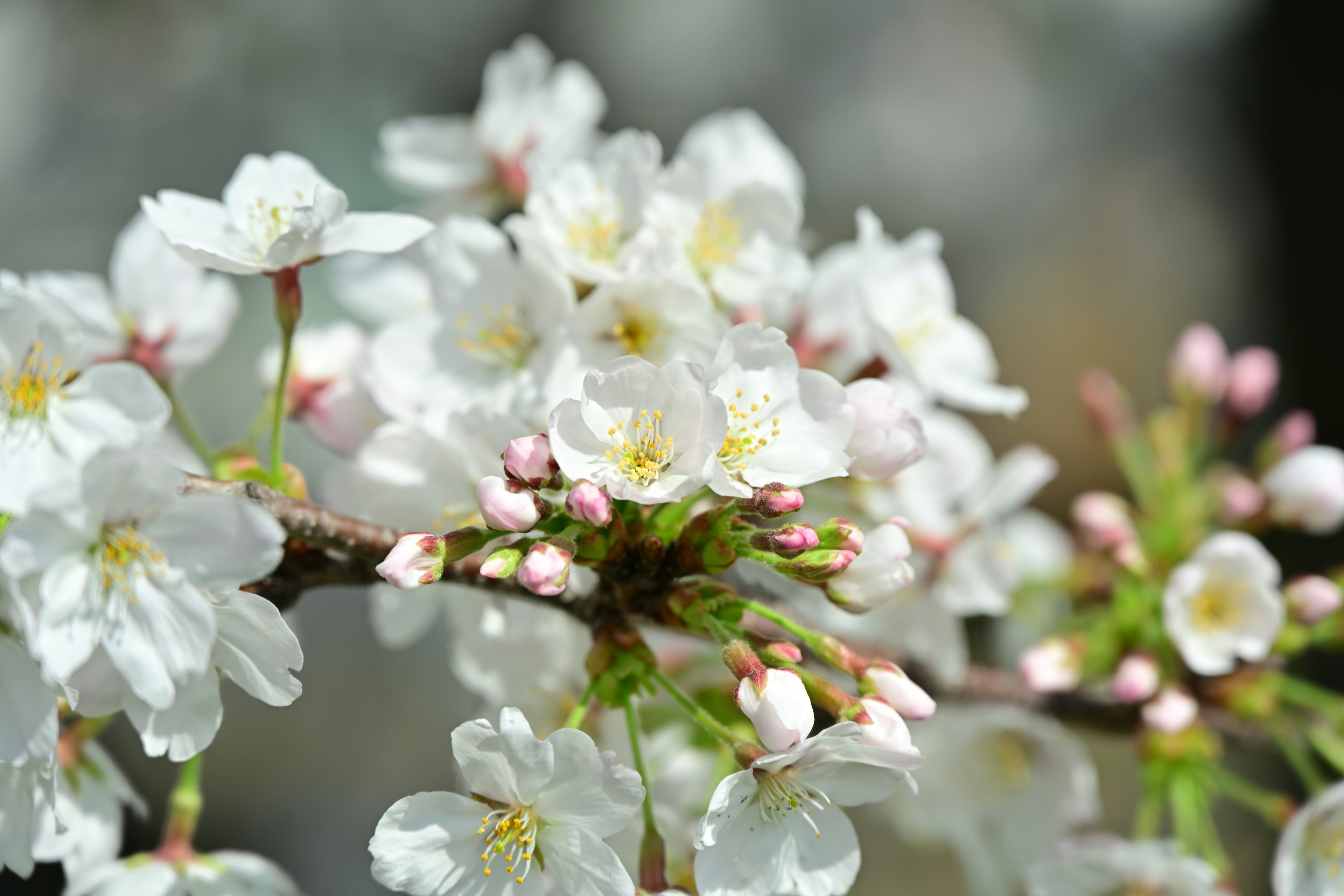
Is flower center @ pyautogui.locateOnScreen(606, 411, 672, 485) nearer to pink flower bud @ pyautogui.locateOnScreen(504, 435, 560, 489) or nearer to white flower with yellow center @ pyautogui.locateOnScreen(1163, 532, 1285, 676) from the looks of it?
pink flower bud @ pyautogui.locateOnScreen(504, 435, 560, 489)

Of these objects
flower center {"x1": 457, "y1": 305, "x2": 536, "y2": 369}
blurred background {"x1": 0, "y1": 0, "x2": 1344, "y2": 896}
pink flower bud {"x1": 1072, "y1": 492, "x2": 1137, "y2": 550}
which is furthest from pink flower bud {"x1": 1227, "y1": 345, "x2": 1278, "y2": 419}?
blurred background {"x1": 0, "y1": 0, "x2": 1344, "y2": 896}

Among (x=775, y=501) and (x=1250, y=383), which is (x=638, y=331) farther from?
(x=1250, y=383)

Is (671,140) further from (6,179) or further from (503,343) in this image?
(503,343)

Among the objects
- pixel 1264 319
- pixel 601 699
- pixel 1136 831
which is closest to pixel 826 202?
pixel 1264 319

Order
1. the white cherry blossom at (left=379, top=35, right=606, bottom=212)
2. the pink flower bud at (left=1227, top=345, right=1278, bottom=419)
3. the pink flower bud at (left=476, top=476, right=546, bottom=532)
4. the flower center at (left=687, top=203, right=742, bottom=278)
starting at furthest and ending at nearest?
1. the pink flower bud at (left=1227, top=345, right=1278, bottom=419)
2. the white cherry blossom at (left=379, top=35, right=606, bottom=212)
3. the flower center at (left=687, top=203, right=742, bottom=278)
4. the pink flower bud at (left=476, top=476, right=546, bottom=532)

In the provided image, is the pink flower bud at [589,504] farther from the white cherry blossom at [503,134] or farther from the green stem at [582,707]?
the white cherry blossom at [503,134]

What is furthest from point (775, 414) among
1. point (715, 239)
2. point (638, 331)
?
point (715, 239)

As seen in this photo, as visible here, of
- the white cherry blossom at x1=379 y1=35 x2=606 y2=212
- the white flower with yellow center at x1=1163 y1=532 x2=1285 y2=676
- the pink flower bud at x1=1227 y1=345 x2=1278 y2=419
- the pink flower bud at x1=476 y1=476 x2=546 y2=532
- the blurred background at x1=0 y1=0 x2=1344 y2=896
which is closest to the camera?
the pink flower bud at x1=476 y1=476 x2=546 y2=532
